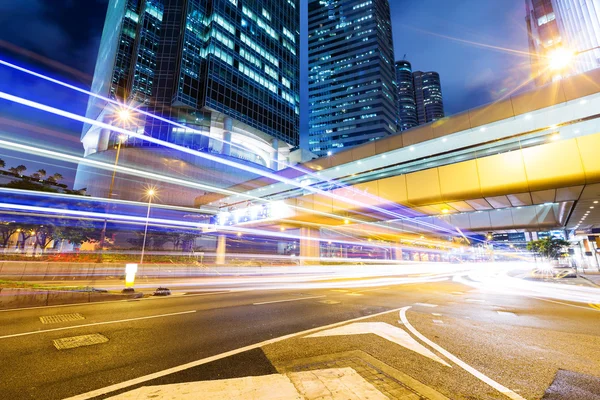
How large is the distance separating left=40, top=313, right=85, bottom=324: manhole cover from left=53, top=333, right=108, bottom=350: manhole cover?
2224 mm

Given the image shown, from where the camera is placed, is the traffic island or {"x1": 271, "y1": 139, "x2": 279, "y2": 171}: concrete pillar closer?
the traffic island

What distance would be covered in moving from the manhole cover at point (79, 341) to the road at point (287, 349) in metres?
0.13

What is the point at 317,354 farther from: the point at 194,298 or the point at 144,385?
the point at 194,298

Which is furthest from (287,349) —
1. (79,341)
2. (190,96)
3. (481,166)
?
(190,96)

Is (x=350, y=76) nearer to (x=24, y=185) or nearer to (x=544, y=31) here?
(x=544, y=31)

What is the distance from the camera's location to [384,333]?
625cm

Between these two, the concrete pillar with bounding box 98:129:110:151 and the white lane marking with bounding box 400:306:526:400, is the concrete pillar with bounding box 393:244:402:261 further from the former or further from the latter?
the concrete pillar with bounding box 98:129:110:151

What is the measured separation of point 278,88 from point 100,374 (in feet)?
281

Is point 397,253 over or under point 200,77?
under

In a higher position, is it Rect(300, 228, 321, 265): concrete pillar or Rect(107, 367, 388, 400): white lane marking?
Rect(300, 228, 321, 265): concrete pillar

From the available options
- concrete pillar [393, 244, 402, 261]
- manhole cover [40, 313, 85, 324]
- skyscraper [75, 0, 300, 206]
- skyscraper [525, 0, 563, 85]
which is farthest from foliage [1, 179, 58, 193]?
skyscraper [525, 0, 563, 85]

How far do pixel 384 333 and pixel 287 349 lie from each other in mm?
2557

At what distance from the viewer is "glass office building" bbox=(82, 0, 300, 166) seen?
6259cm

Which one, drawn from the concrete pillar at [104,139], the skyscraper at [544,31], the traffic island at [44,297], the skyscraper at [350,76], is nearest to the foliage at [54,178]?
the concrete pillar at [104,139]
